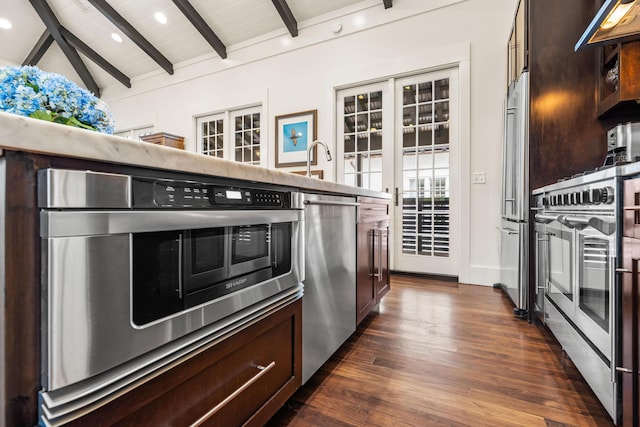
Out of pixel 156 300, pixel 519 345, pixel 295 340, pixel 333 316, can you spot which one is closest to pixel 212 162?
pixel 156 300

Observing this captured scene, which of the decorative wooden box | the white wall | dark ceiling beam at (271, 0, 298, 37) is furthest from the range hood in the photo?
the decorative wooden box

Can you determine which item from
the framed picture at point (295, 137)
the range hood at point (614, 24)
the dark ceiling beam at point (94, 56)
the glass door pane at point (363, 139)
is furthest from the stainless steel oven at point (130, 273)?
the dark ceiling beam at point (94, 56)

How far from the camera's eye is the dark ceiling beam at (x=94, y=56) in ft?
16.3

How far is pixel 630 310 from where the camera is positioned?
3.15 ft

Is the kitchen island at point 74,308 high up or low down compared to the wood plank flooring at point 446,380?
up

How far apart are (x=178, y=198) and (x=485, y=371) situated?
155 centimetres

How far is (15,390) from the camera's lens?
0.44 meters

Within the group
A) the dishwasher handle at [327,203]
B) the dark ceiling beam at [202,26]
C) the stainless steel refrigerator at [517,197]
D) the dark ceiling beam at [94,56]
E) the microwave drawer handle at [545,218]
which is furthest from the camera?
the dark ceiling beam at [94,56]

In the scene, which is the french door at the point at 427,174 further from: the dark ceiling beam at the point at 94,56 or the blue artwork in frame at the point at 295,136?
the dark ceiling beam at the point at 94,56

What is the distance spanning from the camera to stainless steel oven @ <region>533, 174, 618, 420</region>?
1.07 m

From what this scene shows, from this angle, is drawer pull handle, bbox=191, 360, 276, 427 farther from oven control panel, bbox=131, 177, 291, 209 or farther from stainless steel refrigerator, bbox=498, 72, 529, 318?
stainless steel refrigerator, bbox=498, 72, 529, 318

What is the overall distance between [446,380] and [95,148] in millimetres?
1538

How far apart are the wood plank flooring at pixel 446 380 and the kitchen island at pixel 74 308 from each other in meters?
0.55

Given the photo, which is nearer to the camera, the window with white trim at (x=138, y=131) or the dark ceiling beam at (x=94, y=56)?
the dark ceiling beam at (x=94, y=56)
